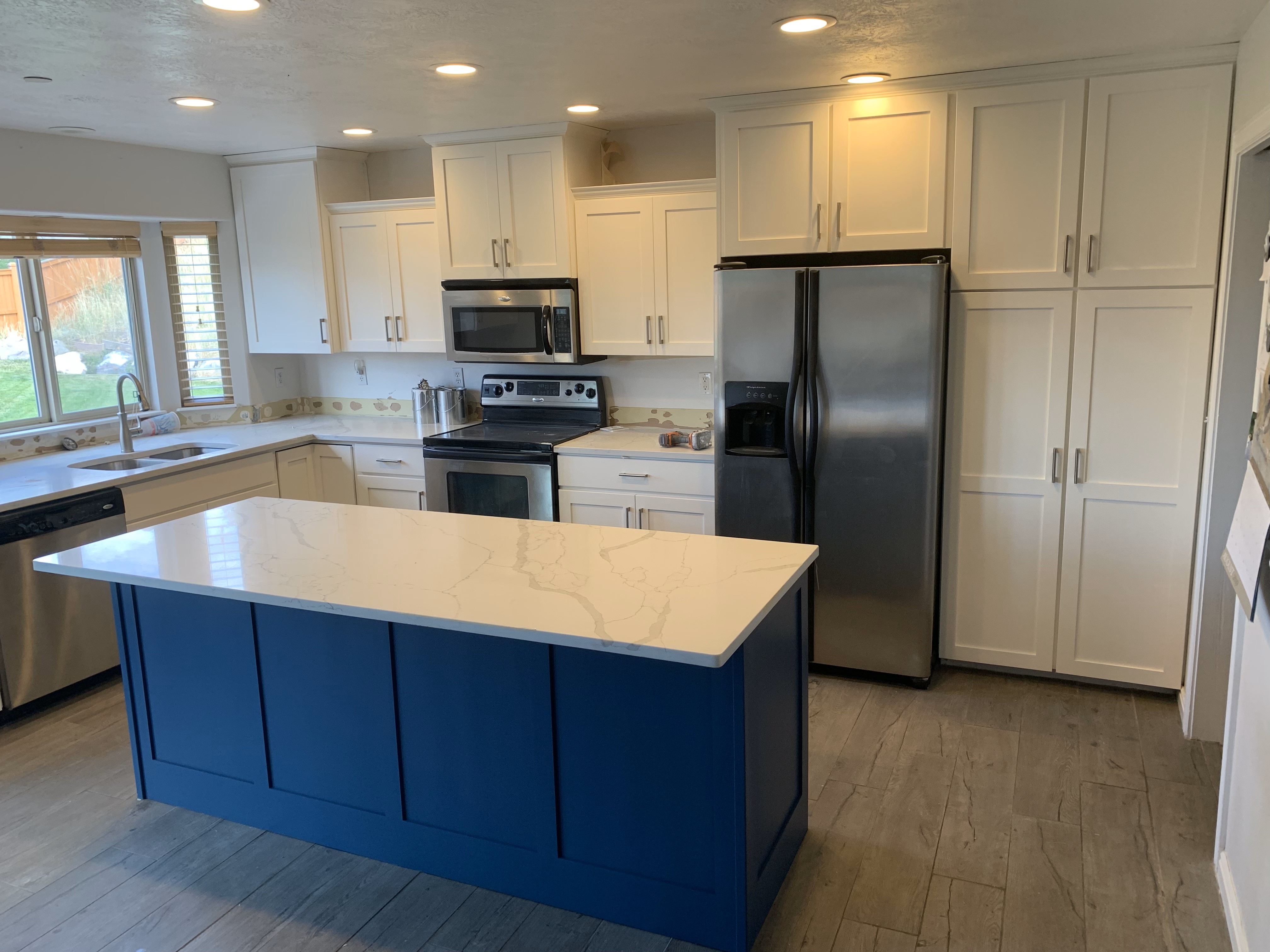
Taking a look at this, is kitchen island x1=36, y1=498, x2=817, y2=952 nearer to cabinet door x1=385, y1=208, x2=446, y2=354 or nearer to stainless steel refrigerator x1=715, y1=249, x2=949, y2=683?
stainless steel refrigerator x1=715, y1=249, x2=949, y2=683

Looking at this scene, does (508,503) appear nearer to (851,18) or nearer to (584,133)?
(584,133)

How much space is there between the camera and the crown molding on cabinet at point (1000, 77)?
3.02m

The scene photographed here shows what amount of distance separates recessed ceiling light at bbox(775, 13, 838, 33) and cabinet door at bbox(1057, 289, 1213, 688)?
143 cm

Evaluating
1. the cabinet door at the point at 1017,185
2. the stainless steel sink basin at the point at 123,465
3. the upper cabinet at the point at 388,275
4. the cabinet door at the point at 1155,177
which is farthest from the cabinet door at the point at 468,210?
the cabinet door at the point at 1155,177

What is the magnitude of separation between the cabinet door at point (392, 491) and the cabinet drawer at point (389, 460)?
0.08ft

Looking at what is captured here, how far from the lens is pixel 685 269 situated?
4.16 meters

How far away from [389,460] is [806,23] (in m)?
2.96

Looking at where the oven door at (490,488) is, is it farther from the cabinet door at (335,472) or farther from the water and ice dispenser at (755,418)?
the water and ice dispenser at (755,418)

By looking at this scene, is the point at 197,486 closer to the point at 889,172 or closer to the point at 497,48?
the point at 497,48

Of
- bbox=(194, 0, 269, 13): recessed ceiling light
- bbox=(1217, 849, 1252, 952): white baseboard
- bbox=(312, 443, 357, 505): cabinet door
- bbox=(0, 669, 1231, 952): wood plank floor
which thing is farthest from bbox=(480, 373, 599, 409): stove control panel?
bbox=(1217, 849, 1252, 952): white baseboard

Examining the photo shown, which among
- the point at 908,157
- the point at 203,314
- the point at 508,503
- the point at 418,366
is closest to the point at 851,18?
the point at 908,157

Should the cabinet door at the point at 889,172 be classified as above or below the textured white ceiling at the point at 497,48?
below

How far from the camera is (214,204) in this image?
4766mm

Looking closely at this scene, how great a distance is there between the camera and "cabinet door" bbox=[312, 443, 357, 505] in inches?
188
